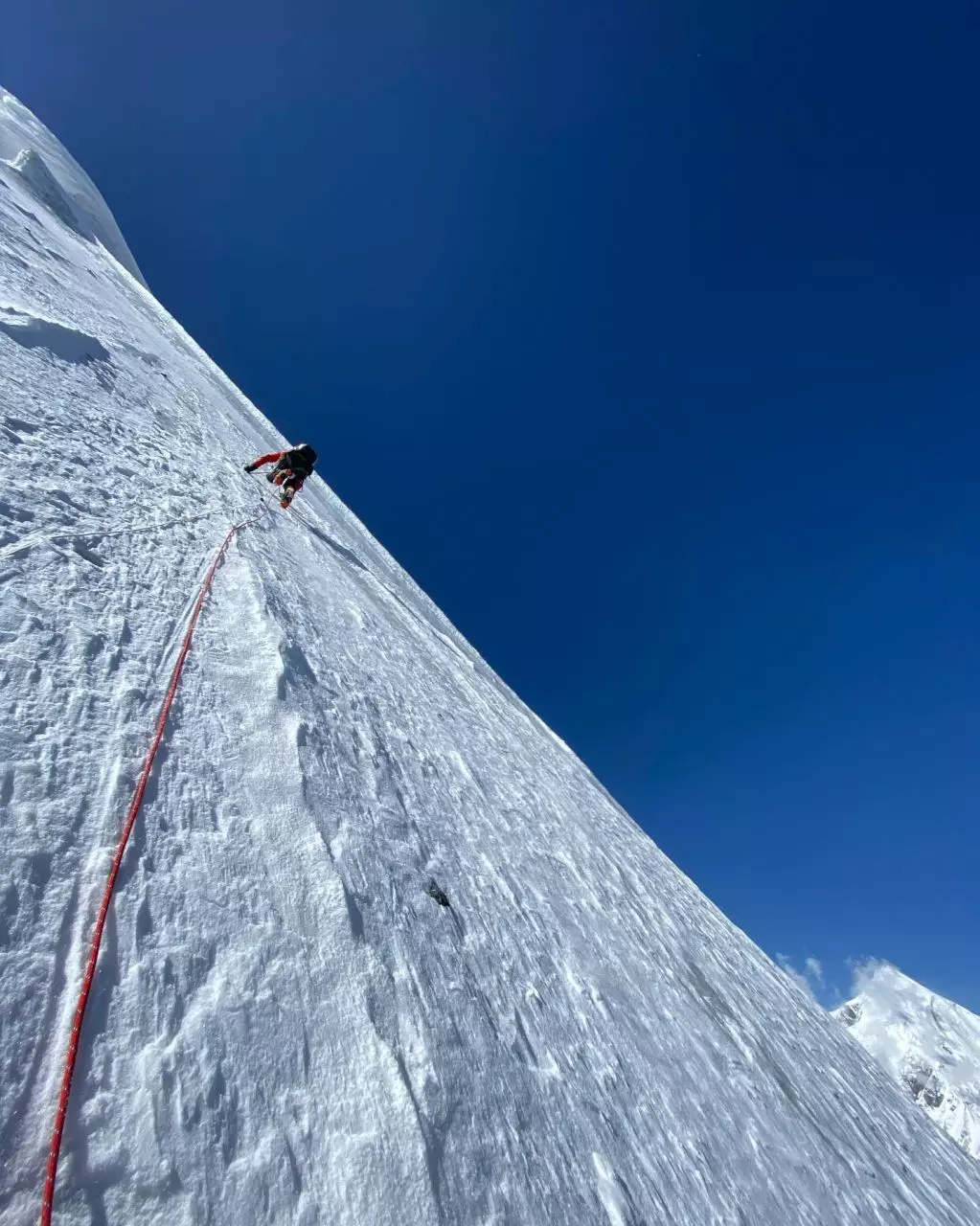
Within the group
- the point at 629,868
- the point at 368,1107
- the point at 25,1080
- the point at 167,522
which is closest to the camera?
the point at 25,1080

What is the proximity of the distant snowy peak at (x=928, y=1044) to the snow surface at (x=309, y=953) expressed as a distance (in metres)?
103

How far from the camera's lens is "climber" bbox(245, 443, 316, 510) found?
860cm

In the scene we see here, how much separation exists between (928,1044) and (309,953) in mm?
136435

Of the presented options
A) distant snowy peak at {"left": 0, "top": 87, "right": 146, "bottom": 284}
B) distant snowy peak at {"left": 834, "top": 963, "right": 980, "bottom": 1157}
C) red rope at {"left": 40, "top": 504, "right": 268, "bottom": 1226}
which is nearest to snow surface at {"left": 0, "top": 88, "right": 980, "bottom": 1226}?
red rope at {"left": 40, "top": 504, "right": 268, "bottom": 1226}

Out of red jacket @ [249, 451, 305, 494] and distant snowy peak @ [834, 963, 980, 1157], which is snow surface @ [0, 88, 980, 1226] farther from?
distant snowy peak @ [834, 963, 980, 1157]

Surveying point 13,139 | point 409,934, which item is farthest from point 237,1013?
point 13,139

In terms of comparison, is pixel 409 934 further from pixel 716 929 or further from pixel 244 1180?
pixel 716 929

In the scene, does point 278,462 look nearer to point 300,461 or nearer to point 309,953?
point 300,461

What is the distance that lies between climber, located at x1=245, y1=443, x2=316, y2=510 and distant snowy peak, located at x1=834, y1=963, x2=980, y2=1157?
Answer: 10374cm

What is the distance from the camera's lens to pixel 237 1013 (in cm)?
214

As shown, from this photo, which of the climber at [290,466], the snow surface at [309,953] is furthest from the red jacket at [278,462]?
the snow surface at [309,953]

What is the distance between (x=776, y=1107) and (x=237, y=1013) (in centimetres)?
363

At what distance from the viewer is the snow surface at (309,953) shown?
1.89 m

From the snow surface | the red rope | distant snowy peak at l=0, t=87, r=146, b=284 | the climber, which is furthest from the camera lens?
distant snowy peak at l=0, t=87, r=146, b=284
